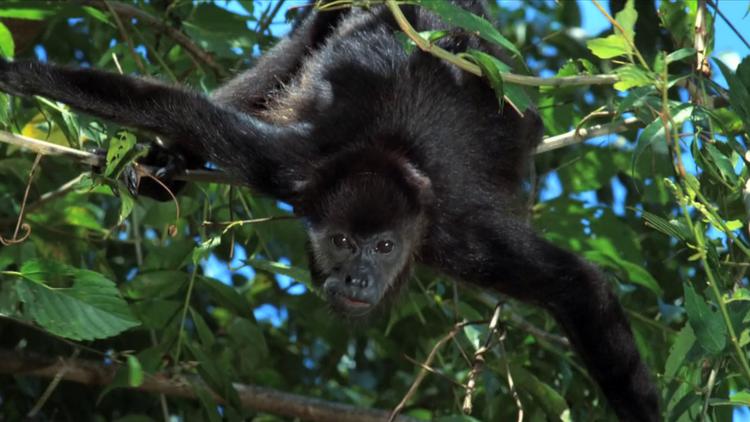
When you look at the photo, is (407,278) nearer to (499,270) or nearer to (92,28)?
(499,270)

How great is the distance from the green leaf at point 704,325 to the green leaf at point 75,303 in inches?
60.2

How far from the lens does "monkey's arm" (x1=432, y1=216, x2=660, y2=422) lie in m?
3.99

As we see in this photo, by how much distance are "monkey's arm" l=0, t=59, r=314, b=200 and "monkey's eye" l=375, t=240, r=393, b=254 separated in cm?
36

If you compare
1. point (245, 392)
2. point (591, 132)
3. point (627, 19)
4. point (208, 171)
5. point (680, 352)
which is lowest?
point (245, 392)

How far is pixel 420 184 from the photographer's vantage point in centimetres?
422

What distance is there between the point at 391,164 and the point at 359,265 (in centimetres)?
38

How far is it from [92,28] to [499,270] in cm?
258

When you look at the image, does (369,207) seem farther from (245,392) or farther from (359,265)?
(245,392)

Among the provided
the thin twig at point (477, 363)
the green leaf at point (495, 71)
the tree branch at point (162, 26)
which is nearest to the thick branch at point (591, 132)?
the thin twig at point (477, 363)

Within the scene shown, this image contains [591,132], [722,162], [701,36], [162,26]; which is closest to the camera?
[722,162]

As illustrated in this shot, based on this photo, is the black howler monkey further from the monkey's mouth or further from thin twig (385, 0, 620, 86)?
thin twig (385, 0, 620, 86)

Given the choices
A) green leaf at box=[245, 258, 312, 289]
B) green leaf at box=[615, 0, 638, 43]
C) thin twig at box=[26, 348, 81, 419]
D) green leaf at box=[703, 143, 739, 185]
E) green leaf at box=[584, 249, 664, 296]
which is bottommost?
thin twig at box=[26, 348, 81, 419]

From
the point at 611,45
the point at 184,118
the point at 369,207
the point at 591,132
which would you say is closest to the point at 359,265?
the point at 369,207

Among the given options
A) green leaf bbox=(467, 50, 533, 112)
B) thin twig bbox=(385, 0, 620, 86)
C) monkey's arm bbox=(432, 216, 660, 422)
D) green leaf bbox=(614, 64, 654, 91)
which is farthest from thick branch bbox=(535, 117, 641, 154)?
green leaf bbox=(614, 64, 654, 91)
